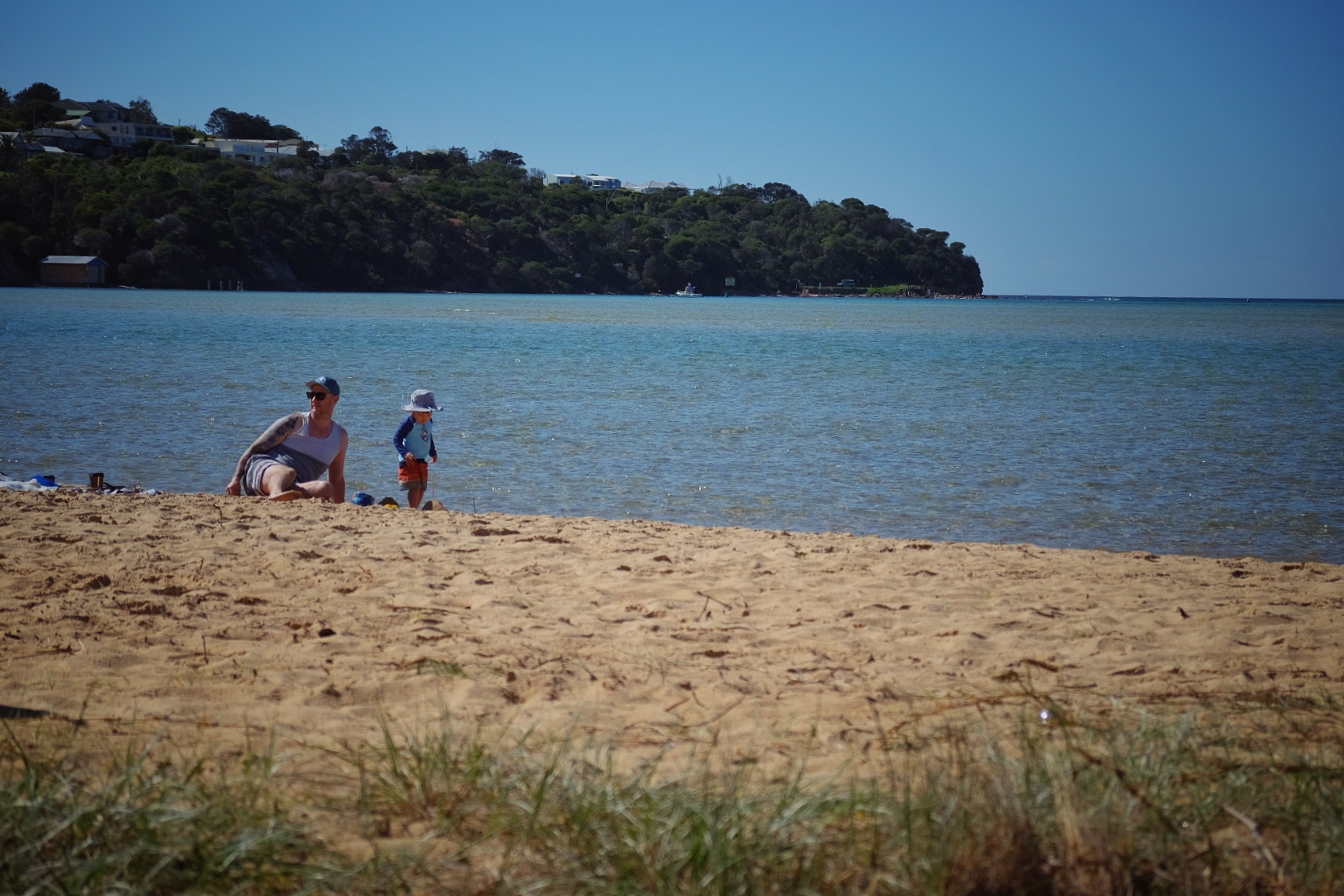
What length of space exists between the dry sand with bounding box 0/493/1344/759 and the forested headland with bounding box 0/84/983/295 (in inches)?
3186

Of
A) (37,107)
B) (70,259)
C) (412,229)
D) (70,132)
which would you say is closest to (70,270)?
(70,259)

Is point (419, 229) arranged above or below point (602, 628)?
above

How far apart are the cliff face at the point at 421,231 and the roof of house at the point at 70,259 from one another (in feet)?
3.30

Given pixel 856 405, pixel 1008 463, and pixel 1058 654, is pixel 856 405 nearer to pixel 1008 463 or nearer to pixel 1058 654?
pixel 1008 463

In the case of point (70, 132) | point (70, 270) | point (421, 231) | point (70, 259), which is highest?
point (70, 132)

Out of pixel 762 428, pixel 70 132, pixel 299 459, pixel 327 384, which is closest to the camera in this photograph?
pixel 327 384

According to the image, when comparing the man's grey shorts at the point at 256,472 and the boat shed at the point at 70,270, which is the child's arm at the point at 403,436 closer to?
the man's grey shorts at the point at 256,472

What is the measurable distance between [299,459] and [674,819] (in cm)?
676

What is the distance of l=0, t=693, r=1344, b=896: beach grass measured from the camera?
2.34 m

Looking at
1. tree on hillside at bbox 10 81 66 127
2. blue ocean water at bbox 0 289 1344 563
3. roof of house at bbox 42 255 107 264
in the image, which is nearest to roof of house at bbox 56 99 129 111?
tree on hillside at bbox 10 81 66 127

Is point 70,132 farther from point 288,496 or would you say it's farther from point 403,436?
point 288,496

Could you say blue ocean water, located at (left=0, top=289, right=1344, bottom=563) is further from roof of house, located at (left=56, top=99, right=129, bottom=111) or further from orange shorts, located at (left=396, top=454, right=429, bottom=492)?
roof of house, located at (left=56, top=99, right=129, bottom=111)

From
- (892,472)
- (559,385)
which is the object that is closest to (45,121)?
(559,385)

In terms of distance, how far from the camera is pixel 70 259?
7431 cm
